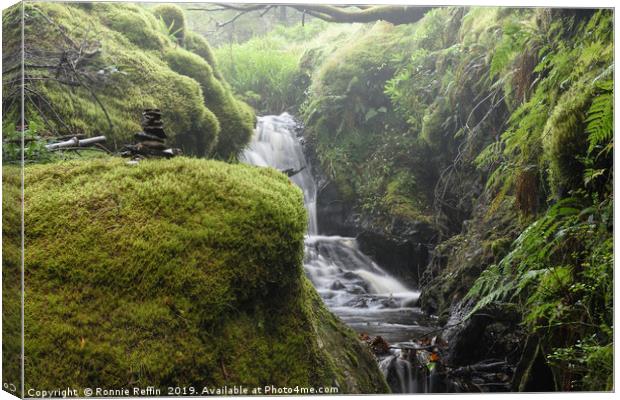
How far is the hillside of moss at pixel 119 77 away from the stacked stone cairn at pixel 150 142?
0.07m

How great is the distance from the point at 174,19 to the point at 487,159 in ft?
6.43

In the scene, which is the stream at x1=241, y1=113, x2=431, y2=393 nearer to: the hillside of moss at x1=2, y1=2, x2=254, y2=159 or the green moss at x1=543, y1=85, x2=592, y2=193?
the hillside of moss at x1=2, y1=2, x2=254, y2=159

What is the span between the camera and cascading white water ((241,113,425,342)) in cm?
365

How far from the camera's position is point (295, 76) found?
3.95 meters

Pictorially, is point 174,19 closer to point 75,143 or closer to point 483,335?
point 75,143

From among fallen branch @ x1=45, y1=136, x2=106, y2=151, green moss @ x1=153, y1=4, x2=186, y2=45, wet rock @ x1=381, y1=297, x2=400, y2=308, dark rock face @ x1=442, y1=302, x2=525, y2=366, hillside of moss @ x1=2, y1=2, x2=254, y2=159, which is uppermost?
green moss @ x1=153, y1=4, x2=186, y2=45

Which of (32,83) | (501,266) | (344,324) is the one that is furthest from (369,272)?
(32,83)

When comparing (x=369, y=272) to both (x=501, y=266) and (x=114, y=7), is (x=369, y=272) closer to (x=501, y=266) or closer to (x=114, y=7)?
(x=501, y=266)

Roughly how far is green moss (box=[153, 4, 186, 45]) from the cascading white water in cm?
65

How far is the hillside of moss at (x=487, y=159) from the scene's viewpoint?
11.5ft

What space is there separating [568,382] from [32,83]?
317cm

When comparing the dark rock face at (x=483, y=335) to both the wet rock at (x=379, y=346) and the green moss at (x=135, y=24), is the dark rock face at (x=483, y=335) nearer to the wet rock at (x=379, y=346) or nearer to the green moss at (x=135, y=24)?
the wet rock at (x=379, y=346)

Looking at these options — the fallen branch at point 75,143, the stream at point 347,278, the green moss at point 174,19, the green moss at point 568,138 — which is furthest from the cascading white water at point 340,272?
the green moss at point 568,138

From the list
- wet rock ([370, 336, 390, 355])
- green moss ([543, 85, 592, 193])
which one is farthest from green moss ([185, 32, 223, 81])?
green moss ([543, 85, 592, 193])
